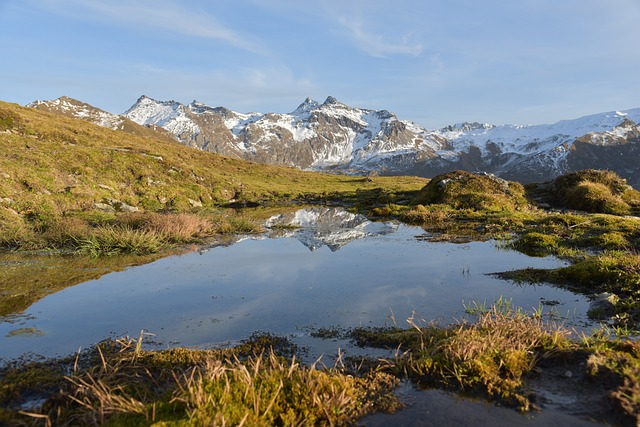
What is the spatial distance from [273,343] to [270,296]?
322 centimetres

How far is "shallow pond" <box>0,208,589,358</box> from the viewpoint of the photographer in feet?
27.6

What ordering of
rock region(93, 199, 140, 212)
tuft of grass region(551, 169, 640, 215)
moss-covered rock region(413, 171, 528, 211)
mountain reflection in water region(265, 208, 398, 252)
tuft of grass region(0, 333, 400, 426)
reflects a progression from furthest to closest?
1. moss-covered rock region(413, 171, 528, 211)
2. tuft of grass region(551, 169, 640, 215)
3. rock region(93, 199, 140, 212)
4. mountain reflection in water region(265, 208, 398, 252)
5. tuft of grass region(0, 333, 400, 426)

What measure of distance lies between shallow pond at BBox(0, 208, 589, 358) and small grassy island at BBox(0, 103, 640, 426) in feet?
2.32

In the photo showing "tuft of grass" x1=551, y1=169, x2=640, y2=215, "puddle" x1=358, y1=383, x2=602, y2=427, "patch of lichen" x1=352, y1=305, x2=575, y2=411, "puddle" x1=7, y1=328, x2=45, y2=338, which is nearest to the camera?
"puddle" x1=358, y1=383, x2=602, y2=427

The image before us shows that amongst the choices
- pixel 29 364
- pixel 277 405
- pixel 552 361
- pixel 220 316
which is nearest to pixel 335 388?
pixel 277 405

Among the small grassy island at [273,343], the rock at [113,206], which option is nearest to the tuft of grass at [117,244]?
the small grassy island at [273,343]

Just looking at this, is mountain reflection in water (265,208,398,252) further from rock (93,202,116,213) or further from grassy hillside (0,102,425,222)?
rock (93,202,116,213)

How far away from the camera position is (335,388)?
529cm

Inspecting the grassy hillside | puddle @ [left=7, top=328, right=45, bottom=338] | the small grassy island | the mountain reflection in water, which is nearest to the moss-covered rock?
the small grassy island

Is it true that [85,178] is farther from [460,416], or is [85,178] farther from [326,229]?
[460,416]

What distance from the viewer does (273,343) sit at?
7602 millimetres

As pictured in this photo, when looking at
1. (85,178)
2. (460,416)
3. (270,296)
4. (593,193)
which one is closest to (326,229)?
(270,296)

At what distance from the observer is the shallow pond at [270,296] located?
27.6ft

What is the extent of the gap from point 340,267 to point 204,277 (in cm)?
476
